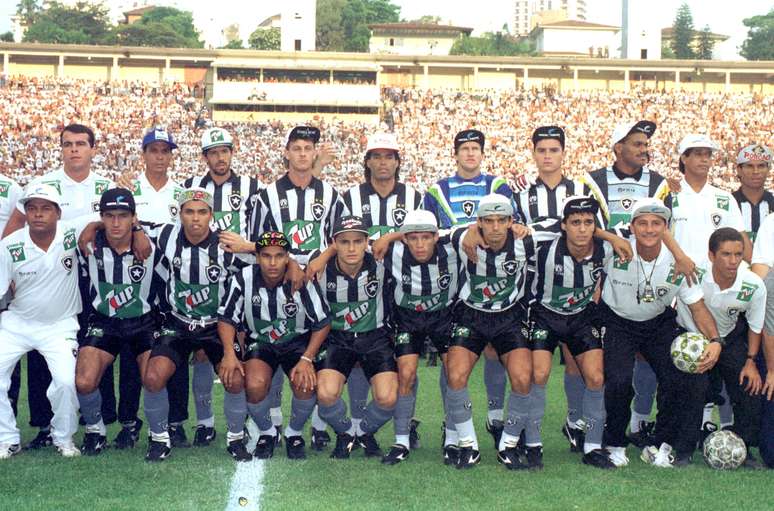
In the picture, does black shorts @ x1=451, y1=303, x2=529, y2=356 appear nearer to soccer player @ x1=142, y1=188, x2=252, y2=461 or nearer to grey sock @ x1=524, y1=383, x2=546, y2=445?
grey sock @ x1=524, y1=383, x2=546, y2=445

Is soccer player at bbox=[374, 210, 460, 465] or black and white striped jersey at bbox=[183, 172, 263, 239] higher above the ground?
black and white striped jersey at bbox=[183, 172, 263, 239]

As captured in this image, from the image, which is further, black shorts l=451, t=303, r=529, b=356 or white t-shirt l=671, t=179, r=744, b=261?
white t-shirt l=671, t=179, r=744, b=261

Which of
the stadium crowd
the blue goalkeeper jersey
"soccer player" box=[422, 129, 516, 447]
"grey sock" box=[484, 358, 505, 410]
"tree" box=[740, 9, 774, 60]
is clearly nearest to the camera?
"grey sock" box=[484, 358, 505, 410]

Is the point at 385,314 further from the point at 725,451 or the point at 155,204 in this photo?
the point at 725,451

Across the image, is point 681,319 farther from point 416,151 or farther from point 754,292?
point 416,151

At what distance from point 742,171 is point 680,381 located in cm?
212

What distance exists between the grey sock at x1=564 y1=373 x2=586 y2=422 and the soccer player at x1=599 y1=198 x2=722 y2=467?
15.3 inches

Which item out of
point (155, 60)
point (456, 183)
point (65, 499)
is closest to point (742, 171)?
point (456, 183)

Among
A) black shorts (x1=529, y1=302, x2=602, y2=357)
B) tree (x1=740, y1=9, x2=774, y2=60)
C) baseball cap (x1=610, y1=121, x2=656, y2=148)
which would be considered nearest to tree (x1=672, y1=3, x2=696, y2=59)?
tree (x1=740, y1=9, x2=774, y2=60)

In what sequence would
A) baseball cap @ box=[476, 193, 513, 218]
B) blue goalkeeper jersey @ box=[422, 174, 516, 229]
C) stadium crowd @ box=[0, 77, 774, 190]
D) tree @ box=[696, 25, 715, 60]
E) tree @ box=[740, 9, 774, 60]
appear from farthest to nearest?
tree @ box=[696, 25, 715, 60]
tree @ box=[740, 9, 774, 60]
stadium crowd @ box=[0, 77, 774, 190]
blue goalkeeper jersey @ box=[422, 174, 516, 229]
baseball cap @ box=[476, 193, 513, 218]

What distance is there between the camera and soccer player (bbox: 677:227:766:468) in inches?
239

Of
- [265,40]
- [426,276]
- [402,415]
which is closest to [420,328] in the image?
[426,276]

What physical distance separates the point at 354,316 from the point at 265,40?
258 feet

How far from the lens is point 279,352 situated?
6.32 meters
